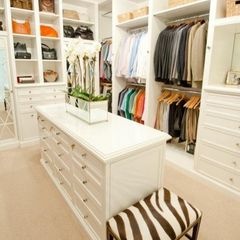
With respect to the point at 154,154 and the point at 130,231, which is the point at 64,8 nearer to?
Answer: the point at 154,154

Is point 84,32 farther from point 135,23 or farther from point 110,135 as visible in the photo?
point 110,135

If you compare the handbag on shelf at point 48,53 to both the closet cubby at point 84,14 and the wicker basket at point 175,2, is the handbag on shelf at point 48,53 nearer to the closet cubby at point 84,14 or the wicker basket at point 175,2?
the closet cubby at point 84,14

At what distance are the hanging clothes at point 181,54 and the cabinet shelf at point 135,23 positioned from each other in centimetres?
41

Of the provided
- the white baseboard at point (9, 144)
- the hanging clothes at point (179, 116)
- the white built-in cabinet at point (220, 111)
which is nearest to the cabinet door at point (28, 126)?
the white baseboard at point (9, 144)

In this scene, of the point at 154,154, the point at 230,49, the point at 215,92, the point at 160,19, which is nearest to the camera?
the point at 154,154

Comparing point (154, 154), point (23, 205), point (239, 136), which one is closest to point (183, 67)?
point (239, 136)

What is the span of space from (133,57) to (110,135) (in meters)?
1.90

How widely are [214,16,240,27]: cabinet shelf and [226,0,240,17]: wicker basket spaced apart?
1.8 inches

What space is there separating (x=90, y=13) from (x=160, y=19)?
167 centimetres

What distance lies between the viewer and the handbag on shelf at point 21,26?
120 inches

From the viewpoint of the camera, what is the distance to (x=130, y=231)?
1127 mm

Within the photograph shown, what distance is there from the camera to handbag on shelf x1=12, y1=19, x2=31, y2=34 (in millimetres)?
3052

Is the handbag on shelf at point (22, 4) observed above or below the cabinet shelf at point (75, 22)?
above

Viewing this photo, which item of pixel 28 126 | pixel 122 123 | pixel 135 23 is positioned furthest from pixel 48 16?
pixel 122 123
